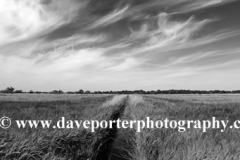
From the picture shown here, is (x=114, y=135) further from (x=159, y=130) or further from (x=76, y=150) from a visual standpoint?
(x=76, y=150)

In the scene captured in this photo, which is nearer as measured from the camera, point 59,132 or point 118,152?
point 59,132

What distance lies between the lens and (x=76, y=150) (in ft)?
15.3

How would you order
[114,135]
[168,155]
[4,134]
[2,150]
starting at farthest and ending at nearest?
[114,135] < [4,134] < [168,155] < [2,150]

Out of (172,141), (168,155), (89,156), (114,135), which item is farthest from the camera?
(114,135)

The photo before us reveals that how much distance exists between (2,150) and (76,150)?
1662 millimetres

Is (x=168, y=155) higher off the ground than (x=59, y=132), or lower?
lower

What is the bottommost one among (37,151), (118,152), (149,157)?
(118,152)

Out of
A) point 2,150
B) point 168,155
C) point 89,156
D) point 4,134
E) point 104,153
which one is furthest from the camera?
point 104,153

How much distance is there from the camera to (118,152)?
18.7ft

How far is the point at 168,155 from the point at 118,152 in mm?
2154

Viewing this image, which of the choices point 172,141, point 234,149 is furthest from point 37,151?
point 234,149

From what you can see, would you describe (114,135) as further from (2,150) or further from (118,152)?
(2,150)

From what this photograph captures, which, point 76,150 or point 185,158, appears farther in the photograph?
point 76,150

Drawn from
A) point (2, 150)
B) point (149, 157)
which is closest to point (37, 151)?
point (2, 150)
